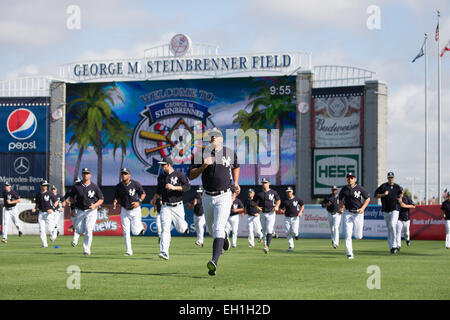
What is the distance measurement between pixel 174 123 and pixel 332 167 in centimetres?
1167

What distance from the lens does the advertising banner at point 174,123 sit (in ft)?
161

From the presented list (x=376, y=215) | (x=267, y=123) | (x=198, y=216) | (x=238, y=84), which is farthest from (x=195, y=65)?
(x=198, y=216)

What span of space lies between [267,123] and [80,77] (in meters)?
15.4

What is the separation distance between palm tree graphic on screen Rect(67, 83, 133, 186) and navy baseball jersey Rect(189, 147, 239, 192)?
39.4 metres

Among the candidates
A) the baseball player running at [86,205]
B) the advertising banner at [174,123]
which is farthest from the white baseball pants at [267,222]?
the advertising banner at [174,123]

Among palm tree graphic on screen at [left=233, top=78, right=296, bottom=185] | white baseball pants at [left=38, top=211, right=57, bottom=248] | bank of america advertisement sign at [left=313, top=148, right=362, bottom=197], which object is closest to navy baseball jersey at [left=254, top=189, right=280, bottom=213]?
white baseball pants at [left=38, top=211, right=57, bottom=248]

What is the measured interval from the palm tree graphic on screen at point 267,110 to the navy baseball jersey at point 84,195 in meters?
28.8

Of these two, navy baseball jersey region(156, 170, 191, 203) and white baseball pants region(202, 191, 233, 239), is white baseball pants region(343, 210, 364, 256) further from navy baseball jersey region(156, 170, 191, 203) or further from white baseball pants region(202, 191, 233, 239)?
white baseball pants region(202, 191, 233, 239)

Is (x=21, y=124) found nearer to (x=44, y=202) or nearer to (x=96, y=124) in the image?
(x=96, y=124)

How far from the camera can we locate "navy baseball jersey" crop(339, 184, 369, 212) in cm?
2061

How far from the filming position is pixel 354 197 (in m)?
20.7

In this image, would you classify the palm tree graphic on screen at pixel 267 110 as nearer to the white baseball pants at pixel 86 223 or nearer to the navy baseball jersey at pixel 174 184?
the white baseball pants at pixel 86 223

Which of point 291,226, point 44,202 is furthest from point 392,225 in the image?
point 44,202
